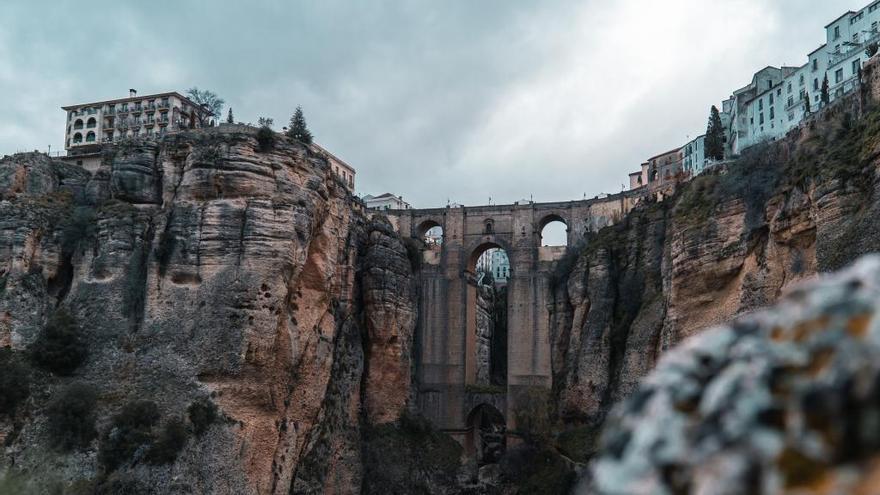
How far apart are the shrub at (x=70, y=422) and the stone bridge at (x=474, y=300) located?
23816 mm

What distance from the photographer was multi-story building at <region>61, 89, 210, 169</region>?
63906 millimetres

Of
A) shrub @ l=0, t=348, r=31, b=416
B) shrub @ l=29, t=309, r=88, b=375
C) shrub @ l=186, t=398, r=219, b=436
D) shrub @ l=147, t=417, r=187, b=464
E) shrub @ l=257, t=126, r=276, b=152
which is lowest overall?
shrub @ l=147, t=417, r=187, b=464

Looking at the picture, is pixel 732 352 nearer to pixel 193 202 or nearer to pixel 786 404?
pixel 786 404

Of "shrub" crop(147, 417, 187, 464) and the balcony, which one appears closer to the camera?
"shrub" crop(147, 417, 187, 464)

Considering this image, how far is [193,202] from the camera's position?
3173cm

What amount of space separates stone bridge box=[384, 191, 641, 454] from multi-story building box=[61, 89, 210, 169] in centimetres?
2225

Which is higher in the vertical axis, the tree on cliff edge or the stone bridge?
the tree on cliff edge

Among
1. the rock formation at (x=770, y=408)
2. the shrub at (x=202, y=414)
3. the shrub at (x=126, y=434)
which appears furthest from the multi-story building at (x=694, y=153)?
the rock formation at (x=770, y=408)

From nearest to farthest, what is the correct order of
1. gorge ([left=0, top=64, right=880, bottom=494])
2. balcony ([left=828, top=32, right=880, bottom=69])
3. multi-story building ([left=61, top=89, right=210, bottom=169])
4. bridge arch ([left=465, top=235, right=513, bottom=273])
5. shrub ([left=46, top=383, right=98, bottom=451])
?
shrub ([left=46, top=383, right=98, bottom=451])
gorge ([left=0, top=64, right=880, bottom=494])
balcony ([left=828, top=32, right=880, bottom=69])
bridge arch ([left=465, top=235, right=513, bottom=273])
multi-story building ([left=61, top=89, right=210, bottom=169])

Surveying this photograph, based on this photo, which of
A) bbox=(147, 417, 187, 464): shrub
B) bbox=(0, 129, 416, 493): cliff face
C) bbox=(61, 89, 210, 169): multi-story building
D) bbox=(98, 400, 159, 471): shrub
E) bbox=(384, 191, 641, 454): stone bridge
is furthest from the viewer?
bbox=(61, 89, 210, 169): multi-story building

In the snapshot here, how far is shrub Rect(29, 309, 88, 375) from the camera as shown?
29.0m

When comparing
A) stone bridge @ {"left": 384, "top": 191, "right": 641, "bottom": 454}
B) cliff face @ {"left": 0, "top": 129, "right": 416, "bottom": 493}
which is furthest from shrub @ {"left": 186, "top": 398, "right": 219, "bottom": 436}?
stone bridge @ {"left": 384, "top": 191, "right": 641, "bottom": 454}

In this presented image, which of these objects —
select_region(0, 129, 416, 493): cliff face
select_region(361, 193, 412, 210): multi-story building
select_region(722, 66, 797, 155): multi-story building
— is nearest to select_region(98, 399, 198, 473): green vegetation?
select_region(0, 129, 416, 493): cliff face

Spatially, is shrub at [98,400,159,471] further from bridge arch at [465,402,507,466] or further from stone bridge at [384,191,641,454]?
bridge arch at [465,402,507,466]
